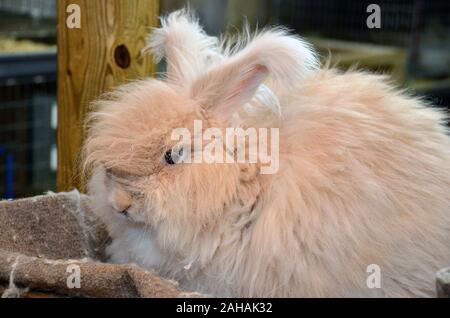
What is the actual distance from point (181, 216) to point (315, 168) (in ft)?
0.89

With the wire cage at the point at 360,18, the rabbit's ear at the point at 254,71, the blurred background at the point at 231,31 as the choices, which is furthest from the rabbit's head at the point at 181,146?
the wire cage at the point at 360,18

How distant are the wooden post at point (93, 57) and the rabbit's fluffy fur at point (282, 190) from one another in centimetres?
35

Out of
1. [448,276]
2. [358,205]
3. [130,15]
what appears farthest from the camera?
[130,15]

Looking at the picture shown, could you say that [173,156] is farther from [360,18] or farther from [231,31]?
[360,18]

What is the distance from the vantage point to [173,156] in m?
1.36

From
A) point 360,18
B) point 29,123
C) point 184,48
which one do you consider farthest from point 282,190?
point 360,18

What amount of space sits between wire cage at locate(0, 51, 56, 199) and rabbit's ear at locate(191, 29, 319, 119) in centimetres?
175

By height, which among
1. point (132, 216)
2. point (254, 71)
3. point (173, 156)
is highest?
point (254, 71)

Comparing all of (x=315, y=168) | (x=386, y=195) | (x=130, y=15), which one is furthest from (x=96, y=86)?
(x=386, y=195)

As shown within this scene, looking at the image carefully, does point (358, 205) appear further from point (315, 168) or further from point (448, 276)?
point (448, 276)

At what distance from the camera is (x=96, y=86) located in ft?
5.90

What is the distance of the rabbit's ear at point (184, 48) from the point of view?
1.48 metres

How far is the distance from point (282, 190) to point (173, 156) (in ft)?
0.71

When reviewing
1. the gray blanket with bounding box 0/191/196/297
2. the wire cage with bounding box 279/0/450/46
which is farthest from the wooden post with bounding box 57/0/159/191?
the wire cage with bounding box 279/0/450/46
